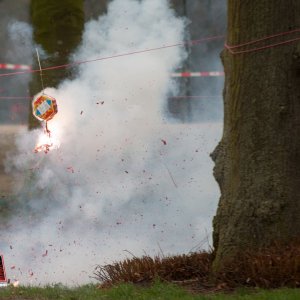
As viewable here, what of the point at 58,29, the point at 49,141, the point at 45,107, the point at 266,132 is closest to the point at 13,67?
the point at 58,29

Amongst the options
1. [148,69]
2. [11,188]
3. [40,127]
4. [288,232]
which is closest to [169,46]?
[148,69]

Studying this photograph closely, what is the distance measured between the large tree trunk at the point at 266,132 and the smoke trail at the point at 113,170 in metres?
3.20

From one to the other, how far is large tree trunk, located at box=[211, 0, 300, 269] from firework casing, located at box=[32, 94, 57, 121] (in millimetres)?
3753

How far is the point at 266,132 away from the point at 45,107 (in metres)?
4.11

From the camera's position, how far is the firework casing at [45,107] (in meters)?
9.40

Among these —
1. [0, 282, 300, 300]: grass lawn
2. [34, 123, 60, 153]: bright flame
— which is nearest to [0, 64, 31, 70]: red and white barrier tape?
[34, 123, 60, 153]: bright flame

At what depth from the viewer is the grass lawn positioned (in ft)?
17.9

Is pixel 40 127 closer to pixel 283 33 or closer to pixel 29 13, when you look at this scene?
pixel 29 13

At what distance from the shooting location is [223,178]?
259 inches

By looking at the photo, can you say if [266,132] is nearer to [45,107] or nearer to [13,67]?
[45,107]

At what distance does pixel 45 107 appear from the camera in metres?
9.44

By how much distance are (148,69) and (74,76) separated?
1.18 m

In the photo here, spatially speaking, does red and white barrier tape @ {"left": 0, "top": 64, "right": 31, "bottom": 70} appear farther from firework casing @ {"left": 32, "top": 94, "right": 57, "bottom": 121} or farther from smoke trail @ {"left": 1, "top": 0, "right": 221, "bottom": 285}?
firework casing @ {"left": 32, "top": 94, "right": 57, "bottom": 121}

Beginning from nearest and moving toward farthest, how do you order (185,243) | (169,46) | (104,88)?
(185,243) < (104,88) < (169,46)
